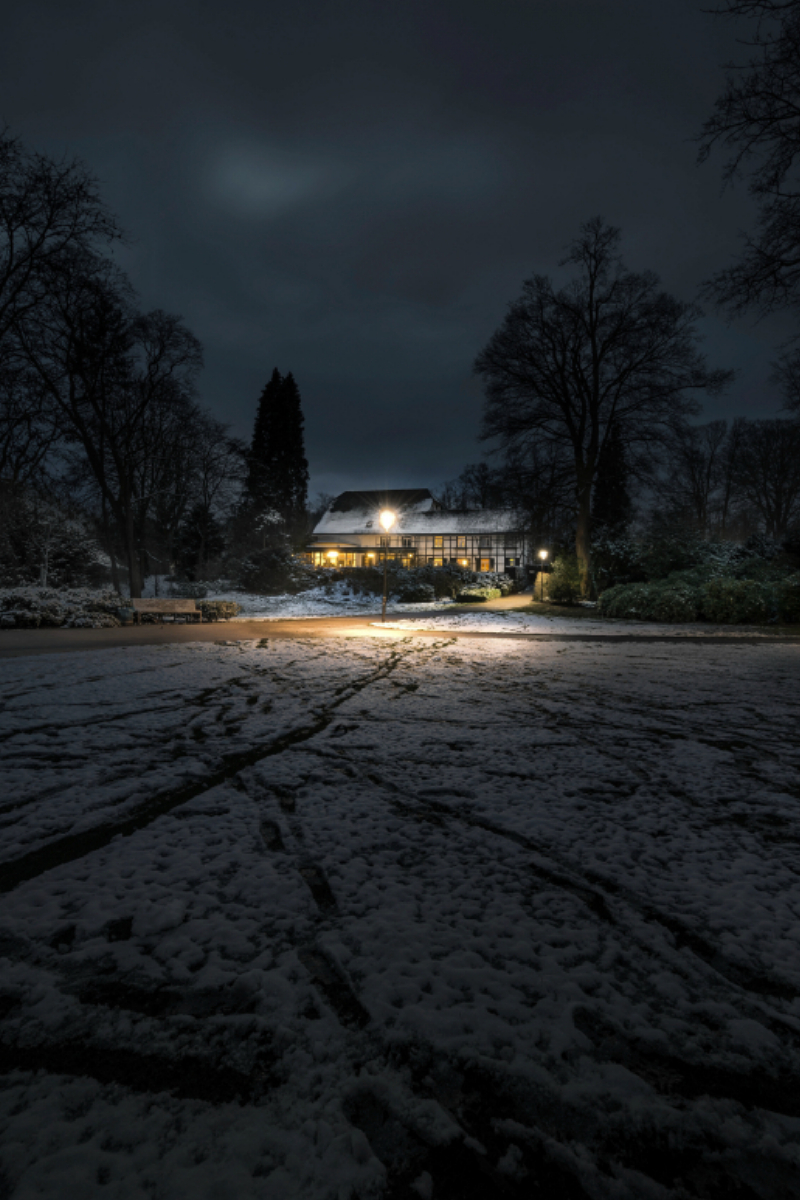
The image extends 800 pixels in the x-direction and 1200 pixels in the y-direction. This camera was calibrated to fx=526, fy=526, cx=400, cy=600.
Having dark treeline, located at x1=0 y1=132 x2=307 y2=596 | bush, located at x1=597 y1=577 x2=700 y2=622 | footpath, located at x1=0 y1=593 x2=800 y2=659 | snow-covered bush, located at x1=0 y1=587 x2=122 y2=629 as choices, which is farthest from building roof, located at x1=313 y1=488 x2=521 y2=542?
snow-covered bush, located at x1=0 y1=587 x2=122 y2=629

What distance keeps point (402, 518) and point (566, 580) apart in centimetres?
3051

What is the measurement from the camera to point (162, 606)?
606 inches

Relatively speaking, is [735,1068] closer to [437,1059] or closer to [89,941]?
[437,1059]

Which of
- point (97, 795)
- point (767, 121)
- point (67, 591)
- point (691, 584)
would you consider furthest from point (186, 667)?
point (691, 584)

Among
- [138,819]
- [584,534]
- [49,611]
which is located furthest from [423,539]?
[138,819]

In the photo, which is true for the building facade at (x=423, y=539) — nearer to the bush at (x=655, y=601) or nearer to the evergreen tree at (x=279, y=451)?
the evergreen tree at (x=279, y=451)

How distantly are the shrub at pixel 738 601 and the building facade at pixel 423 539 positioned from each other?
30.5m

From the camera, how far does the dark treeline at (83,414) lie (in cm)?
1323

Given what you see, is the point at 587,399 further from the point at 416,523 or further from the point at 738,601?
the point at 416,523

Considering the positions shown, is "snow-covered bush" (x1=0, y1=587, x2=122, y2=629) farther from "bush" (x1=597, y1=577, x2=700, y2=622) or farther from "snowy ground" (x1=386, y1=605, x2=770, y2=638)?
"bush" (x1=597, y1=577, x2=700, y2=622)

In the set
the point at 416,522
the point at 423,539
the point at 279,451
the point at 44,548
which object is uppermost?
the point at 279,451

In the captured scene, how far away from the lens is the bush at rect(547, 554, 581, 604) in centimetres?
2002

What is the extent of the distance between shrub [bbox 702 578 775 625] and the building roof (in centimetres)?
3018

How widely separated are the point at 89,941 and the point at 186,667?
567 centimetres
